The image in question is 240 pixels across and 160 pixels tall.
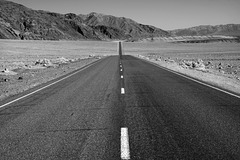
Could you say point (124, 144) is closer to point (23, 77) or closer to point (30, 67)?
point (23, 77)

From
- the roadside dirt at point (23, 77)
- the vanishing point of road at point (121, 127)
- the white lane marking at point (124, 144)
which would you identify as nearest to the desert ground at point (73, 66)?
the roadside dirt at point (23, 77)

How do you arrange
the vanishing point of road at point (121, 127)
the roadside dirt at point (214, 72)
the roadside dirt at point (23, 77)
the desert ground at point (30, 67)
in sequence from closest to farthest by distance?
the vanishing point of road at point (121, 127) < the roadside dirt at point (23, 77) < the roadside dirt at point (214, 72) < the desert ground at point (30, 67)

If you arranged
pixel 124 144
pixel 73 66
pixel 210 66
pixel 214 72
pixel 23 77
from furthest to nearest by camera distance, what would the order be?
pixel 210 66 < pixel 73 66 < pixel 214 72 < pixel 23 77 < pixel 124 144

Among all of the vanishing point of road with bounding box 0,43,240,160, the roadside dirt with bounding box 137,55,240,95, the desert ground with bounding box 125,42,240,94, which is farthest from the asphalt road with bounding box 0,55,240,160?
the desert ground with bounding box 125,42,240,94

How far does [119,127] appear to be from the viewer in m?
5.70

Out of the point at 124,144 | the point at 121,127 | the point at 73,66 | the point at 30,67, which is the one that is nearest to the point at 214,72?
the point at 73,66

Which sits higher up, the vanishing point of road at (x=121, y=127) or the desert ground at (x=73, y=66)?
the vanishing point of road at (x=121, y=127)

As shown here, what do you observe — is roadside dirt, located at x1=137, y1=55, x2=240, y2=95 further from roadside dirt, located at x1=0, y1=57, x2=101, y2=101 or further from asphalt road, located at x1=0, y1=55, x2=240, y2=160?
roadside dirt, located at x1=0, y1=57, x2=101, y2=101

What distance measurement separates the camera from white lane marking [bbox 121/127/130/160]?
421cm

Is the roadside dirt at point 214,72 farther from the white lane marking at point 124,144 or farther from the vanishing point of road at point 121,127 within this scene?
the white lane marking at point 124,144

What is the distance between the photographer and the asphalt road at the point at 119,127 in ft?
14.4

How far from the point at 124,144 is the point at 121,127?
1017mm

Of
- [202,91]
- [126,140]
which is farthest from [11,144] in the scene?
[202,91]

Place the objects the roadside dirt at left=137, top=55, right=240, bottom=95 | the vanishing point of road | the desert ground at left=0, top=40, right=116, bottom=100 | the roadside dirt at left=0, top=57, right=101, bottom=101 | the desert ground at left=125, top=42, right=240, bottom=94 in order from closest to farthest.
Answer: the vanishing point of road, the roadside dirt at left=0, top=57, right=101, bottom=101, the roadside dirt at left=137, top=55, right=240, bottom=95, the desert ground at left=0, top=40, right=116, bottom=100, the desert ground at left=125, top=42, right=240, bottom=94
